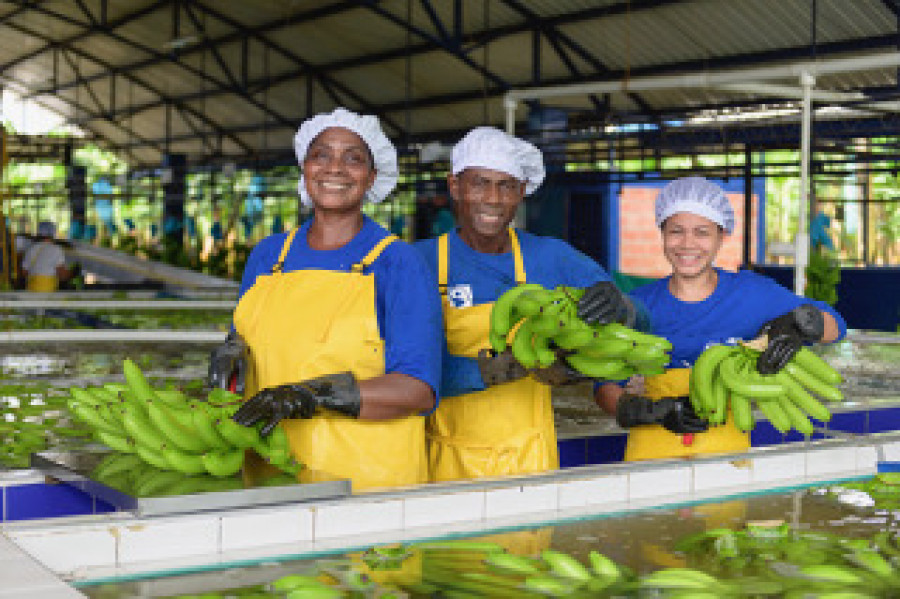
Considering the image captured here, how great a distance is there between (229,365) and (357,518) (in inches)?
26.1

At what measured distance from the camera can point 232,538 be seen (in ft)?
6.33

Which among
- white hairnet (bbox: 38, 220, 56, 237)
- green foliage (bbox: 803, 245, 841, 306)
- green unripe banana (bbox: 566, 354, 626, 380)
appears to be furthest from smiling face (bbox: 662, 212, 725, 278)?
white hairnet (bbox: 38, 220, 56, 237)

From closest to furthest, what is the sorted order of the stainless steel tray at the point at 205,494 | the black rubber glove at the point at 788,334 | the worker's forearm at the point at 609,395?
the stainless steel tray at the point at 205,494
the black rubber glove at the point at 788,334
the worker's forearm at the point at 609,395

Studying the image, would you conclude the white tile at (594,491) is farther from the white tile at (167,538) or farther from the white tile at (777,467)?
the white tile at (167,538)

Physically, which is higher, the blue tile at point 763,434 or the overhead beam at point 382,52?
the overhead beam at point 382,52

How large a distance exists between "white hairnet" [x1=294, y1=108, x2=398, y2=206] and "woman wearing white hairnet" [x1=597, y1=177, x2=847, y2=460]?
772mm

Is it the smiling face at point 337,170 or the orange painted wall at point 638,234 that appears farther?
the orange painted wall at point 638,234

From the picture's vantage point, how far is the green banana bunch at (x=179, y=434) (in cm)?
220

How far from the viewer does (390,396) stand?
2.44m

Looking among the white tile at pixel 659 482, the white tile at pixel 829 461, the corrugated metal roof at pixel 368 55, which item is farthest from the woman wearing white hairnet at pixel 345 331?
the corrugated metal roof at pixel 368 55

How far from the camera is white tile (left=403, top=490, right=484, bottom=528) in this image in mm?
2102

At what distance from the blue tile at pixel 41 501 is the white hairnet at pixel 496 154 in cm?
126

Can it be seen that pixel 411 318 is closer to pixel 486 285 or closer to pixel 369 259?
pixel 369 259

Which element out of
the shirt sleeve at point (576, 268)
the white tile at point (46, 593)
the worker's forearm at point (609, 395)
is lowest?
the white tile at point (46, 593)
